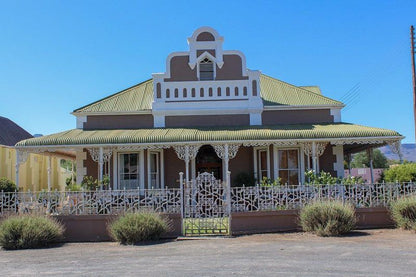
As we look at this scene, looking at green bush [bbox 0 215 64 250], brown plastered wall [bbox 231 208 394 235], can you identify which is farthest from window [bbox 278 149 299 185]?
green bush [bbox 0 215 64 250]

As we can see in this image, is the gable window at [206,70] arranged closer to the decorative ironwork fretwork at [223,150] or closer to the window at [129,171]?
the decorative ironwork fretwork at [223,150]

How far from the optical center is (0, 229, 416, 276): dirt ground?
745 cm

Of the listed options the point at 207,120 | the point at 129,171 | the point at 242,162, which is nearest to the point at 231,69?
the point at 207,120

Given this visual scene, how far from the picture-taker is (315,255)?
→ 338 inches

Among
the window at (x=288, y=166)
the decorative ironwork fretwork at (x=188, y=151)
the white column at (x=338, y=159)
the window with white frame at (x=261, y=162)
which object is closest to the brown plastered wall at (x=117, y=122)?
the decorative ironwork fretwork at (x=188, y=151)

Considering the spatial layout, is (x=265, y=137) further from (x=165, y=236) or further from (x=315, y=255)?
(x=315, y=255)

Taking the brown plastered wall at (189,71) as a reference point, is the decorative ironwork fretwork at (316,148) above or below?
below

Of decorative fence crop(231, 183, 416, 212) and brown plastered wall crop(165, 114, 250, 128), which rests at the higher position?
brown plastered wall crop(165, 114, 250, 128)

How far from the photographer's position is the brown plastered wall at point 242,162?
1655 cm

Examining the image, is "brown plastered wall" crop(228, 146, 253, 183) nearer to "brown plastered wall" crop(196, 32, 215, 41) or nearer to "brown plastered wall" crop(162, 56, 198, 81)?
"brown plastered wall" crop(162, 56, 198, 81)

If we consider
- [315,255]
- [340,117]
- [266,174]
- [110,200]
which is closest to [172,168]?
[266,174]

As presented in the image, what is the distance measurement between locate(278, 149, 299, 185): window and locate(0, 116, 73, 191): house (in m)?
14.3

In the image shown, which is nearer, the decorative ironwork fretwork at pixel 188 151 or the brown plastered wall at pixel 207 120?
the decorative ironwork fretwork at pixel 188 151

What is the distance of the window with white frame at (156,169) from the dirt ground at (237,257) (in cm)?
533
